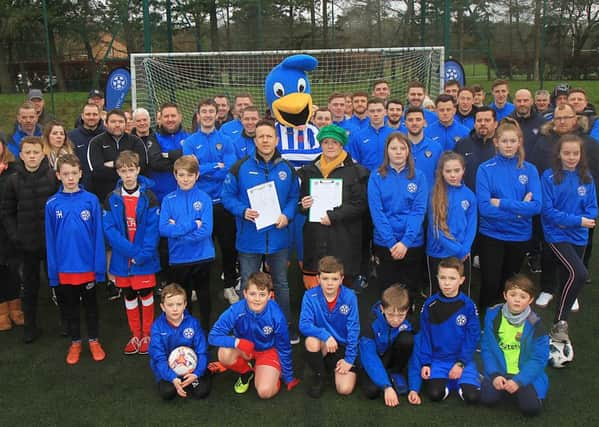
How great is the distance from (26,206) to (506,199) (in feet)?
11.6

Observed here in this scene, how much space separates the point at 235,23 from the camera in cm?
1517

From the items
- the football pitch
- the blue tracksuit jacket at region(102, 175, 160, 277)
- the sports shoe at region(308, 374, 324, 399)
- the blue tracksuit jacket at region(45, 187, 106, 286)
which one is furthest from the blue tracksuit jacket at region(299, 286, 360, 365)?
the blue tracksuit jacket at region(45, 187, 106, 286)

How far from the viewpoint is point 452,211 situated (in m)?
4.05

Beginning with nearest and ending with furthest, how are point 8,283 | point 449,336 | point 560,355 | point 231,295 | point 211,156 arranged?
point 449,336
point 560,355
point 8,283
point 211,156
point 231,295


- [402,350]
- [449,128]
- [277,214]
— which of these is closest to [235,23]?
[449,128]

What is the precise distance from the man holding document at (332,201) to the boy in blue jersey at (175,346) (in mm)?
1047

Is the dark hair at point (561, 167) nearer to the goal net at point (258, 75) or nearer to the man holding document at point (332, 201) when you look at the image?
the man holding document at point (332, 201)

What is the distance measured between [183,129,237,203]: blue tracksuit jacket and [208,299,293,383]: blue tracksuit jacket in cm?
163

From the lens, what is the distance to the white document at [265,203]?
4.08 meters

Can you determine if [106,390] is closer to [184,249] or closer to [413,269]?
[184,249]

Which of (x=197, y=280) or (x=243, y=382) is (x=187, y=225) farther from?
(x=243, y=382)

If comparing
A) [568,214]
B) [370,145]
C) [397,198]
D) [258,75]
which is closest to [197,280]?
[397,198]

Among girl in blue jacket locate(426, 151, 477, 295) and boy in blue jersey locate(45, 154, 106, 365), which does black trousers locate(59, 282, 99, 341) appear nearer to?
boy in blue jersey locate(45, 154, 106, 365)

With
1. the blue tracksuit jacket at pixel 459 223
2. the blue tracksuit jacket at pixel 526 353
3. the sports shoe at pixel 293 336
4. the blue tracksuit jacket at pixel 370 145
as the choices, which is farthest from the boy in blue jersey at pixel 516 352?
the blue tracksuit jacket at pixel 370 145
